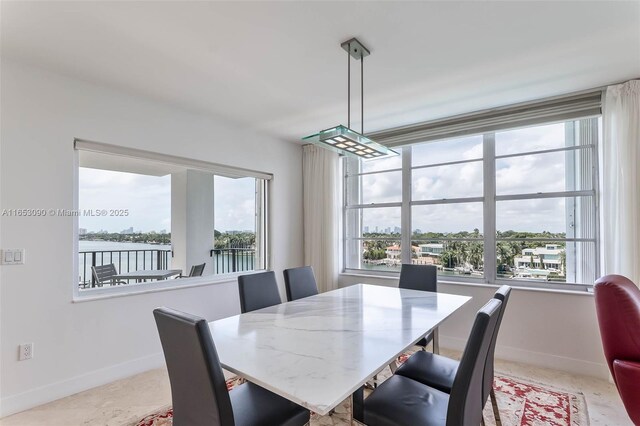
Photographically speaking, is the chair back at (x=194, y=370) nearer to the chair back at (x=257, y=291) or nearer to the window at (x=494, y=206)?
the chair back at (x=257, y=291)

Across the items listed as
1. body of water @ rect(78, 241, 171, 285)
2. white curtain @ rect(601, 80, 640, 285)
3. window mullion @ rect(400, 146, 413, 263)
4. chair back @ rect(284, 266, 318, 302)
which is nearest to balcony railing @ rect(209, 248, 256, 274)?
body of water @ rect(78, 241, 171, 285)

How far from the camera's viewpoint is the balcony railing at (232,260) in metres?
3.90

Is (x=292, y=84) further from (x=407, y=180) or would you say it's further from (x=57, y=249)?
(x=57, y=249)

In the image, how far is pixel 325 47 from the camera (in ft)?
7.15

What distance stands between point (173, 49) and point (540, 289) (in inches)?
151

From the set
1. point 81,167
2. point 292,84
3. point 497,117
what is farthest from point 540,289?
point 81,167

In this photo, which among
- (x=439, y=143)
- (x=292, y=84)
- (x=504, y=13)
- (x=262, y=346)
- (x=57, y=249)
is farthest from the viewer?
(x=439, y=143)

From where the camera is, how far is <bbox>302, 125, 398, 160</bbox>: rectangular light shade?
2.03 metres

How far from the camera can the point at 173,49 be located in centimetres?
219

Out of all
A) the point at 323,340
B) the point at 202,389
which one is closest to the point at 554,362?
the point at 323,340

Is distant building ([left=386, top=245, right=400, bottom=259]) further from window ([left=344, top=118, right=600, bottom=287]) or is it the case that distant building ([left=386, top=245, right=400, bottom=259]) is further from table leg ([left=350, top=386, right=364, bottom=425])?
table leg ([left=350, top=386, right=364, bottom=425])

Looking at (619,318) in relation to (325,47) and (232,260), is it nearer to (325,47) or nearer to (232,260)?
(325,47)

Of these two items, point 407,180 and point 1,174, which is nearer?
point 1,174

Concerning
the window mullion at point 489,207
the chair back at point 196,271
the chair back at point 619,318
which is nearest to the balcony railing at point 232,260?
the chair back at point 196,271
